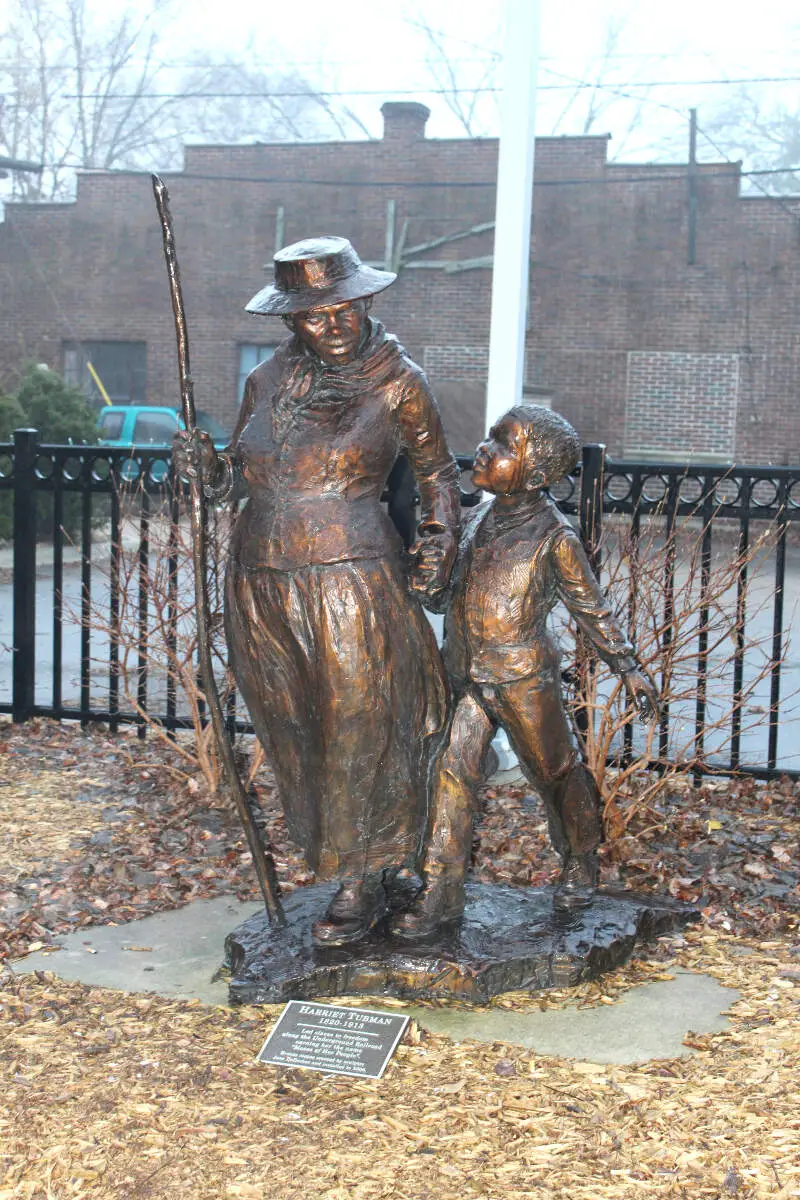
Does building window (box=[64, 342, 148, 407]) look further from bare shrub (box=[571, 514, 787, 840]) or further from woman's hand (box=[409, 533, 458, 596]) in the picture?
A: woman's hand (box=[409, 533, 458, 596])

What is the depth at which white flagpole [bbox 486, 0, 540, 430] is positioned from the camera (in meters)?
5.69

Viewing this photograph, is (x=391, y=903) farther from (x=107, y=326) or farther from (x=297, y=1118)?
(x=107, y=326)

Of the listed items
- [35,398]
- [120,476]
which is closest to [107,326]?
[35,398]

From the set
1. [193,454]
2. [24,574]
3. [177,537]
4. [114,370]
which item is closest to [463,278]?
[114,370]

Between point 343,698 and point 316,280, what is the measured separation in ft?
3.56

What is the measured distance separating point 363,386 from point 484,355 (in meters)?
21.3

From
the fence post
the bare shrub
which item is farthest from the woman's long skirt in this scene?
the fence post

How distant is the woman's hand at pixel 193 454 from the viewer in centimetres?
352

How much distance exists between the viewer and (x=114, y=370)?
2703 centimetres

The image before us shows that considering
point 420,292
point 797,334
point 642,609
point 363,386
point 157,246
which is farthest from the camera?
point 157,246

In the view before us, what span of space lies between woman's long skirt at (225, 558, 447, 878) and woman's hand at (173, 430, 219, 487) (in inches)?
10.7

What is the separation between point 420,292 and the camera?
24.8m

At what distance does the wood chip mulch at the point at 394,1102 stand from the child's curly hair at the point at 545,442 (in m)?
1.48

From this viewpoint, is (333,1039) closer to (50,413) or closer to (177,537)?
(177,537)
